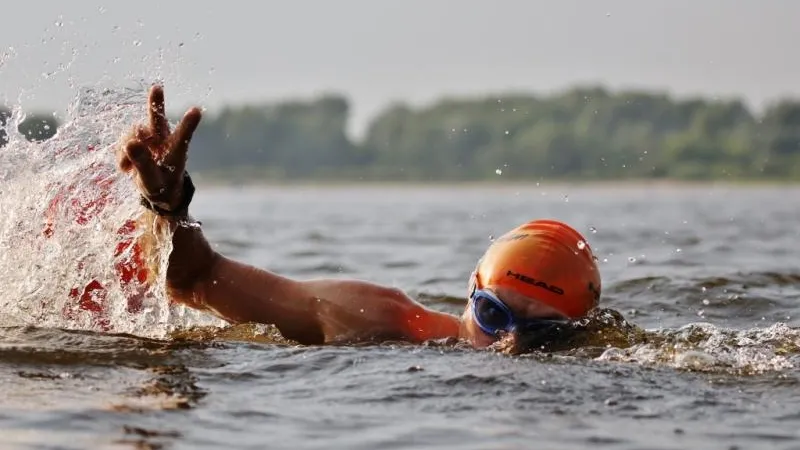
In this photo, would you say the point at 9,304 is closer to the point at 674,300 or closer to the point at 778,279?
the point at 674,300

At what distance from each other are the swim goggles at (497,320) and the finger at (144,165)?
1.42 metres

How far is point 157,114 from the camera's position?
5.23m

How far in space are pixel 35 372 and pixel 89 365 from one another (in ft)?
0.69

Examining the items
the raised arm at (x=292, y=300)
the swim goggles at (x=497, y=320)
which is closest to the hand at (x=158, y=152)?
the raised arm at (x=292, y=300)

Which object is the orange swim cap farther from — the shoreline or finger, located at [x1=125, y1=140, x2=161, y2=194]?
the shoreline

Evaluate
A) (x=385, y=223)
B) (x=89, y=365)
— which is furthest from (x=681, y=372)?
(x=385, y=223)

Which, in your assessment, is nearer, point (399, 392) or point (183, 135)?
point (399, 392)

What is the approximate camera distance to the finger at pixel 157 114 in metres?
5.20

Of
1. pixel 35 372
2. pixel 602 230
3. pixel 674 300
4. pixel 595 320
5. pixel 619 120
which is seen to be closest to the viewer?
pixel 35 372

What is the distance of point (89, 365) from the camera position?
5.39m

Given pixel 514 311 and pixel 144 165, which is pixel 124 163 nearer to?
pixel 144 165

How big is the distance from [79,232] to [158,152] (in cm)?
111

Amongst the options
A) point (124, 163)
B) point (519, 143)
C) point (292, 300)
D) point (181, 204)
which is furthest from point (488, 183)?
point (124, 163)

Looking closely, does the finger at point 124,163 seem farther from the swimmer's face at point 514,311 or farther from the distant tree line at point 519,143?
the distant tree line at point 519,143
